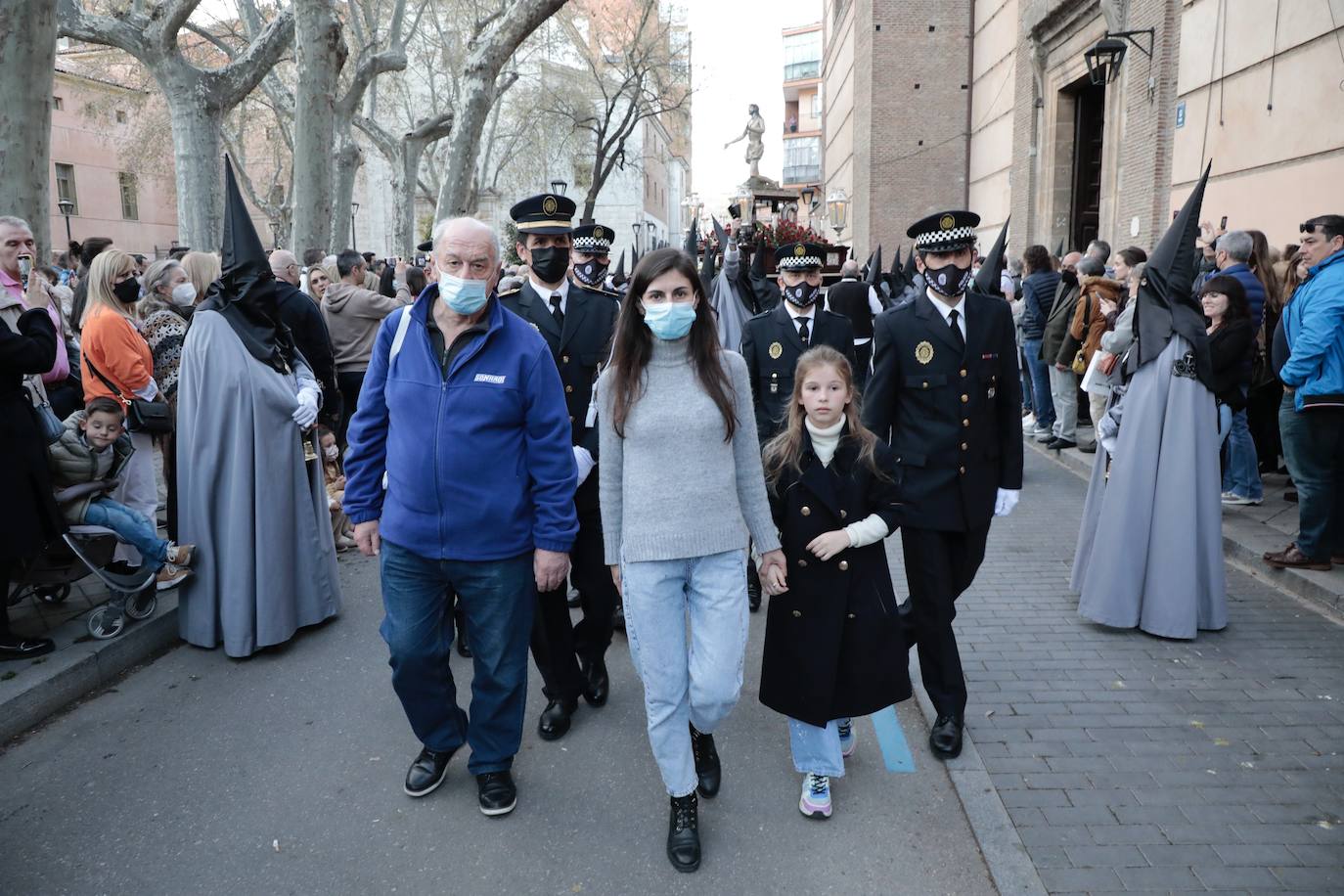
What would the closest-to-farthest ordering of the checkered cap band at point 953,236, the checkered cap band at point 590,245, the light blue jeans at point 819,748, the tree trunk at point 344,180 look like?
the light blue jeans at point 819,748
the checkered cap band at point 953,236
the checkered cap band at point 590,245
the tree trunk at point 344,180

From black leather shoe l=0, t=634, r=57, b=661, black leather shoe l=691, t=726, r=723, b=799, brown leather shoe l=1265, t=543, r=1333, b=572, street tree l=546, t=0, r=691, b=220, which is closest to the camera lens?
black leather shoe l=691, t=726, r=723, b=799

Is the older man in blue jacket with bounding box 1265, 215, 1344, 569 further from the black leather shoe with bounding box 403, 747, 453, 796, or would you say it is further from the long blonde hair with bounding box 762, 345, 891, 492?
the black leather shoe with bounding box 403, 747, 453, 796

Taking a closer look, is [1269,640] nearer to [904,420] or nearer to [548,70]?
[904,420]

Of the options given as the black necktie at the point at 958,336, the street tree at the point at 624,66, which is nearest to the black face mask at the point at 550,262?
the black necktie at the point at 958,336

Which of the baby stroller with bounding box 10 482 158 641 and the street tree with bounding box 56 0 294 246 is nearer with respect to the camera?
the baby stroller with bounding box 10 482 158 641

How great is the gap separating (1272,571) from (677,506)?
5.01m

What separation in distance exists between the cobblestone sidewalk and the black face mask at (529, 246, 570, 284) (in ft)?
9.27

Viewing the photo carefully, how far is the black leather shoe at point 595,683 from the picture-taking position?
462cm

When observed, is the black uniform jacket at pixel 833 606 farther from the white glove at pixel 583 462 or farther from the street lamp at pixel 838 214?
the street lamp at pixel 838 214

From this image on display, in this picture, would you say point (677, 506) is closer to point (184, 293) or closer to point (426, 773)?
point (426, 773)

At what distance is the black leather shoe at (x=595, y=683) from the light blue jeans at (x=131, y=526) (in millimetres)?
2371

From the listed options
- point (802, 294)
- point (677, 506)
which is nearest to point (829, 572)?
point (677, 506)

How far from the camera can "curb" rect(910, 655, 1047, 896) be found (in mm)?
3148

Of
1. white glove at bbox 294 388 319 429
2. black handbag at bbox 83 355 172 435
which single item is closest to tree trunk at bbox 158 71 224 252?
black handbag at bbox 83 355 172 435
